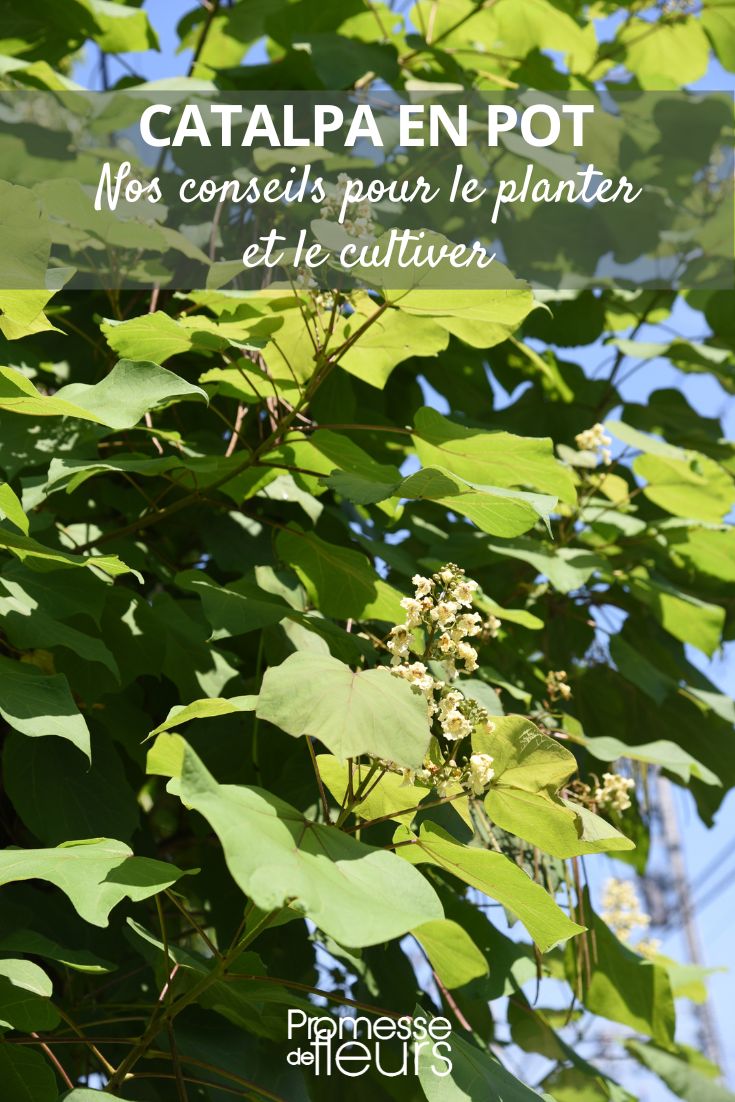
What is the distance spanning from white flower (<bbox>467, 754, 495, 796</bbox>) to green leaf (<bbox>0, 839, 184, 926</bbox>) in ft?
0.81

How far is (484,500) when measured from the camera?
3.74 feet

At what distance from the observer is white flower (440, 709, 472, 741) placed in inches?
36.3

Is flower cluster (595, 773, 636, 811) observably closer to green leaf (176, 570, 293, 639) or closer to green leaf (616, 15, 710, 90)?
green leaf (176, 570, 293, 639)

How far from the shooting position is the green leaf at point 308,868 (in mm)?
710

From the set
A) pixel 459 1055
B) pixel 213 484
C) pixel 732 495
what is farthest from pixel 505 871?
pixel 732 495

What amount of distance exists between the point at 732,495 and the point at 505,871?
122cm

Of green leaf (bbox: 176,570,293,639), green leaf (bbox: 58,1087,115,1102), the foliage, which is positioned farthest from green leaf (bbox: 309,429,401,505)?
green leaf (bbox: 58,1087,115,1102)

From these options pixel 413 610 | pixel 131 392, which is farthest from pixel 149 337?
pixel 413 610

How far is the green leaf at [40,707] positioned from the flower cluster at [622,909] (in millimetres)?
1243

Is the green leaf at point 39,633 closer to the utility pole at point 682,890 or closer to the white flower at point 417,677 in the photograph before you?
the white flower at point 417,677

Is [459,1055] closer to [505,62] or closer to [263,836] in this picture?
[263,836]

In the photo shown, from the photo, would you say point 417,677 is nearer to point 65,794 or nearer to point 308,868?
point 308,868

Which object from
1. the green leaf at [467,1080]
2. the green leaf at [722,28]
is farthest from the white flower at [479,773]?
the green leaf at [722,28]

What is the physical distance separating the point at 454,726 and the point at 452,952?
1.09ft
